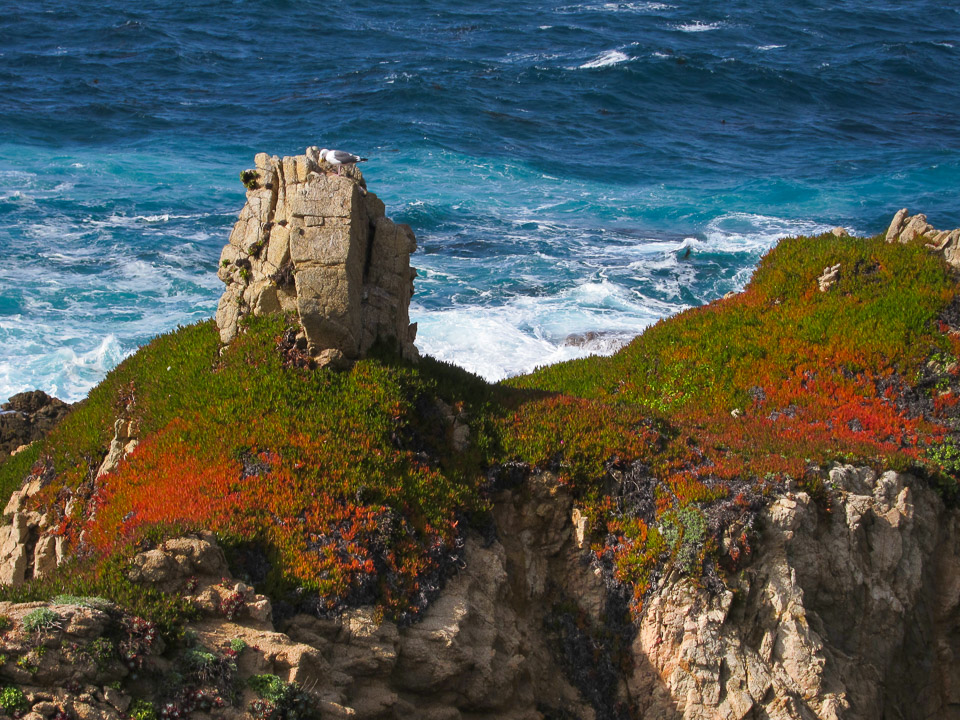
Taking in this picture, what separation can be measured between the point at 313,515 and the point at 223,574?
5.66ft

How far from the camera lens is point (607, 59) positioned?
2872 inches

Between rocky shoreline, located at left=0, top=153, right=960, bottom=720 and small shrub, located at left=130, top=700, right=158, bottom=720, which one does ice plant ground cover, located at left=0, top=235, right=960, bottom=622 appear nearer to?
rocky shoreline, located at left=0, top=153, right=960, bottom=720

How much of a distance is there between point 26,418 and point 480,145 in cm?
4120

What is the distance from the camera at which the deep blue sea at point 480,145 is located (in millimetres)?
36969

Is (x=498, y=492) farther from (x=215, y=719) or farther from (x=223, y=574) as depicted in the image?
(x=215, y=719)

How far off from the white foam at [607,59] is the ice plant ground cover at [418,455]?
182 ft

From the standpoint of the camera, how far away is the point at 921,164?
5781cm

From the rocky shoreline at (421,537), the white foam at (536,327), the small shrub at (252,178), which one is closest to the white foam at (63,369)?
the white foam at (536,327)

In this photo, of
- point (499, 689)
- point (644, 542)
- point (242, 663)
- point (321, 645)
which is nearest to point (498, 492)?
point (644, 542)

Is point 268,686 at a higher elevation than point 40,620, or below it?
below

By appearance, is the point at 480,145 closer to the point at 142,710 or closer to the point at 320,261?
the point at 320,261

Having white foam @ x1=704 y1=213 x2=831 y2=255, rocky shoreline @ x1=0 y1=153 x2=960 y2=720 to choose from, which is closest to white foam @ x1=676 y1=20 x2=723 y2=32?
white foam @ x1=704 y1=213 x2=831 y2=255

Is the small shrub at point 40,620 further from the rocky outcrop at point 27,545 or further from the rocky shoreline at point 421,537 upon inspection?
the rocky outcrop at point 27,545

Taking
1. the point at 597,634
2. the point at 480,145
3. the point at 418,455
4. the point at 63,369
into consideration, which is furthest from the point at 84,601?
the point at 480,145
